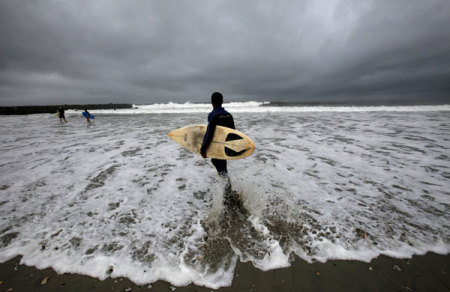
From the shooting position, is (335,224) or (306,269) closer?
(306,269)

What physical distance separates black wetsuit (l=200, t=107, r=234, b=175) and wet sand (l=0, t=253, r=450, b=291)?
181cm

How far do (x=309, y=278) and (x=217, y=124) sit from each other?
9.01 feet

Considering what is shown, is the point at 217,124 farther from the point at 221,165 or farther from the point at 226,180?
the point at 226,180

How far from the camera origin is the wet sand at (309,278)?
85.4 inches

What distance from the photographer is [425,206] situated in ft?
11.9

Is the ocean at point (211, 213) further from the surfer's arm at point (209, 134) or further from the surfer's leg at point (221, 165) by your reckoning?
the surfer's arm at point (209, 134)

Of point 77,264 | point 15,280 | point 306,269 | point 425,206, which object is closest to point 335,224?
point 306,269

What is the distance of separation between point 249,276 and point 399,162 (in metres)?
6.80

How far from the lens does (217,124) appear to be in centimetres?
347

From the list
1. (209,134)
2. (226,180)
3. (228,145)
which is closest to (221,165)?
(226,180)

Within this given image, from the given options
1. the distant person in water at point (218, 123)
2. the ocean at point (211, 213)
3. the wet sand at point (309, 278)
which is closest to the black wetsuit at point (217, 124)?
the distant person in water at point (218, 123)

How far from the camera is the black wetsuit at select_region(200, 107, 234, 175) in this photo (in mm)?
3348

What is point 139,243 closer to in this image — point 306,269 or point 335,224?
point 306,269

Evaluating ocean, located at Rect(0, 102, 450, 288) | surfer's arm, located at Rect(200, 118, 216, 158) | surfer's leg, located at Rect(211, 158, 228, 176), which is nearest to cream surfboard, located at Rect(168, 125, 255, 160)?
surfer's leg, located at Rect(211, 158, 228, 176)
